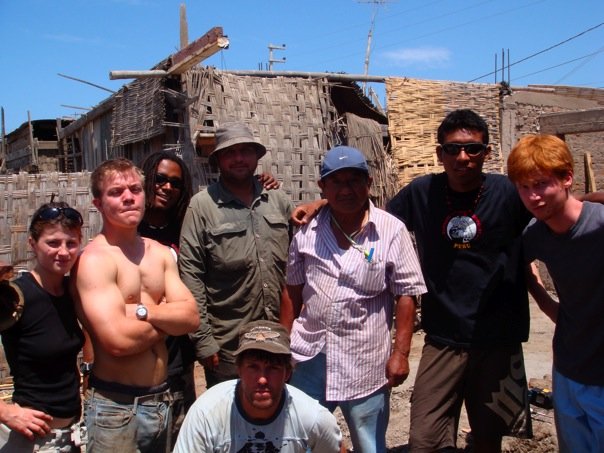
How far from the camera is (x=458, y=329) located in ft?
10.2

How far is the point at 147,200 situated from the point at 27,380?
1140 millimetres

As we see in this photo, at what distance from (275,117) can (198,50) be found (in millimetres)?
1403

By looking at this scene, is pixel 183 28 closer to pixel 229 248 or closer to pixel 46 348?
pixel 229 248

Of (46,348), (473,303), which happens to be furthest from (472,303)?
(46,348)

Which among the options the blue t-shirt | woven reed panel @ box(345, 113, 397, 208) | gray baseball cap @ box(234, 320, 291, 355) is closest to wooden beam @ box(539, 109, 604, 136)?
woven reed panel @ box(345, 113, 397, 208)

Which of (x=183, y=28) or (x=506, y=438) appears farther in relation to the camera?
(x=183, y=28)

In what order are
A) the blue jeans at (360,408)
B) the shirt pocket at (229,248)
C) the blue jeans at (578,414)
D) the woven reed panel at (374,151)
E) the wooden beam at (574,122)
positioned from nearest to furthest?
the blue jeans at (578,414)
the blue jeans at (360,408)
the shirt pocket at (229,248)
the wooden beam at (574,122)
the woven reed panel at (374,151)

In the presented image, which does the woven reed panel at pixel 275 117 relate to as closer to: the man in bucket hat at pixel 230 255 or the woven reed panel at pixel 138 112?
the woven reed panel at pixel 138 112

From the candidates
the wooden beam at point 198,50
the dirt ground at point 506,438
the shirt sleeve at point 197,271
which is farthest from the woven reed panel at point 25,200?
the shirt sleeve at point 197,271

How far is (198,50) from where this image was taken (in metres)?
5.25

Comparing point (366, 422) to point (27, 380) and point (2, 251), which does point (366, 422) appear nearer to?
point (27, 380)

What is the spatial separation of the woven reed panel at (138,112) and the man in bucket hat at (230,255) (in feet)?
9.81

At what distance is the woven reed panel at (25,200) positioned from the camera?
18.7 ft

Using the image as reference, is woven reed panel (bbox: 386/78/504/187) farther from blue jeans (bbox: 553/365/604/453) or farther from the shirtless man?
the shirtless man
